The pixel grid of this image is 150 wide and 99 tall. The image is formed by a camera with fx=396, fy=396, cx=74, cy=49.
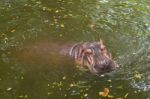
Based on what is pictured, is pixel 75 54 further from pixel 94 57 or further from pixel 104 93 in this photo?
pixel 104 93

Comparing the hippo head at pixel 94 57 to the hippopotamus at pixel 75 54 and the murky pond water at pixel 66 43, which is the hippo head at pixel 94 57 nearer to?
the hippopotamus at pixel 75 54

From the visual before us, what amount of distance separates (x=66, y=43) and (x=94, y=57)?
2.06 m

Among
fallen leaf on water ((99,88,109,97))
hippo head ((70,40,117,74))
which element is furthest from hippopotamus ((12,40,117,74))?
fallen leaf on water ((99,88,109,97))

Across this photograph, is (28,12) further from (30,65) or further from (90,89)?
(90,89)

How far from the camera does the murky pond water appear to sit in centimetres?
1025

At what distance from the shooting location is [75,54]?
450 inches

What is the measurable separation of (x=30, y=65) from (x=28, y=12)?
3860mm

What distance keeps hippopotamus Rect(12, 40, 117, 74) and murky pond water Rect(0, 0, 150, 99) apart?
0.10 ft

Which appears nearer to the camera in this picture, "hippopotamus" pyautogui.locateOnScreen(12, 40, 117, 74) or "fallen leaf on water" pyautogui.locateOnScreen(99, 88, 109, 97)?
"fallen leaf on water" pyautogui.locateOnScreen(99, 88, 109, 97)

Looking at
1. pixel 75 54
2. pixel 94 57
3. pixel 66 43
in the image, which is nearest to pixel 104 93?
pixel 94 57

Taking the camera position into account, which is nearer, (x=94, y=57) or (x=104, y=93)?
(x=104, y=93)

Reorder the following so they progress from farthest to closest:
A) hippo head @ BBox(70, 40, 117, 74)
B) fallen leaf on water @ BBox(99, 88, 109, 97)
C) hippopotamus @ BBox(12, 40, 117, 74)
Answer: hippopotamus @ BBox(12, 40, 117, 74)
hippo head @ BBox(70, 40, 117, 74)
fallen leaf on water @ BBox(99, 88, 109, 97)

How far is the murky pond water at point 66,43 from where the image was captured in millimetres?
10250

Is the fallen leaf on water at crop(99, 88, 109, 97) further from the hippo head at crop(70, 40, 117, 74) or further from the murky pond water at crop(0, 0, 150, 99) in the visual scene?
the hippo head at crop(70, 40, 117, 74)
